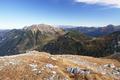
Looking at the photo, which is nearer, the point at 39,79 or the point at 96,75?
the point at 39,79

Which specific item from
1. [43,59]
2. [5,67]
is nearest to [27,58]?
[43,59]

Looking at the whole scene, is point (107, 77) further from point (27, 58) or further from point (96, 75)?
point (27, 58)

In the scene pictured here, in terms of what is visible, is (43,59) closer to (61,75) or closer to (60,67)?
(60,67)

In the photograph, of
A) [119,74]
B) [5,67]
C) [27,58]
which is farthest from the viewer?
[119,74]

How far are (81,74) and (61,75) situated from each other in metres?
4.61

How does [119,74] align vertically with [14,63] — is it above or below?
below

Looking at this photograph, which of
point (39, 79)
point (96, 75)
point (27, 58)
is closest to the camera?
point (39, 79)

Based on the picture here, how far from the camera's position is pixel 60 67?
48719 millimetres

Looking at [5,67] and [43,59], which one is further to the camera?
[43,59]

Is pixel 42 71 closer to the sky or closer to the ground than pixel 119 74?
closer to the sky

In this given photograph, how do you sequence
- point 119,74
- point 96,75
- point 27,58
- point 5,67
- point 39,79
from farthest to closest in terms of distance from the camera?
point 119,74 < point 27,58 < point 96,75 < point 5,67 < point 39,79

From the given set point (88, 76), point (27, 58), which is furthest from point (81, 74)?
point (27, 58)

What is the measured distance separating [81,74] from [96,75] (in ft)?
11.5

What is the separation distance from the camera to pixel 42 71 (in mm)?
44625
